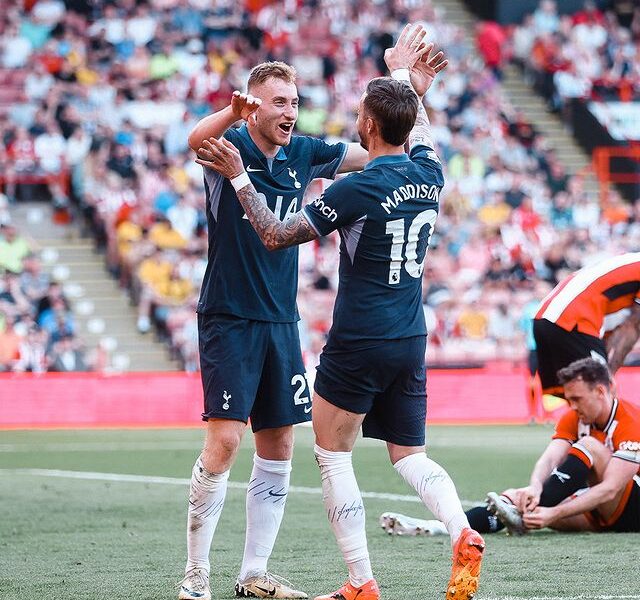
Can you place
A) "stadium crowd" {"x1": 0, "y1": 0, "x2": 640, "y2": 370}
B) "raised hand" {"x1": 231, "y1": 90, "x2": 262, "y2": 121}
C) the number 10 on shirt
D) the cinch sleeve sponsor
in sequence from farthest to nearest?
"stadium crowd" {"x1": 0, "y1": 0, "x2": 640, "y2": 370}, "raised hand" {"x1": 231, "y1": 90, "x2": 262, "y2": 121}, the number 10 on shirt, the cinch sleeve sponsor

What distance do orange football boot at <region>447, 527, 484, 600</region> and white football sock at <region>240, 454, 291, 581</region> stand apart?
1243mm

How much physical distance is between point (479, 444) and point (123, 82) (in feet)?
34.2

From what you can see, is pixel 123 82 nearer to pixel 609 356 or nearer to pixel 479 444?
pixel 479 444

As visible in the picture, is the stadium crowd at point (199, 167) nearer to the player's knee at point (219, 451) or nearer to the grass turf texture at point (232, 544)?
the grass turf texture at point (232, 544)

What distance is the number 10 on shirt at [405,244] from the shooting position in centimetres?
623

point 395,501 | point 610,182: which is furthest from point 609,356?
point 610,182

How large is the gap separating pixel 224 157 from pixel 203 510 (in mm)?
1622

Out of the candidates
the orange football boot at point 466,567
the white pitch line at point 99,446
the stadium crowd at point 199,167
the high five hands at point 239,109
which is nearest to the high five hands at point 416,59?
the high five hands at point 239,109

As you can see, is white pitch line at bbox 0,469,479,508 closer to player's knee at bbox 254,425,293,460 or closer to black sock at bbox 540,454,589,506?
black sock at bbox 540,454,589,506

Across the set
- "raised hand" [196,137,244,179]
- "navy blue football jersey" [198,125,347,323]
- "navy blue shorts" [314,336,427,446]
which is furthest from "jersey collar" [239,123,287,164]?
"navy blue shorts" [314,336,427,446]

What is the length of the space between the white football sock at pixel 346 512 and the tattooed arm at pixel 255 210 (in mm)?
932

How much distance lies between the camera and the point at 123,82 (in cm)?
2388

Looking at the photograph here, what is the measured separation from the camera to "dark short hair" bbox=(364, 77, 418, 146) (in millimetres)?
6180

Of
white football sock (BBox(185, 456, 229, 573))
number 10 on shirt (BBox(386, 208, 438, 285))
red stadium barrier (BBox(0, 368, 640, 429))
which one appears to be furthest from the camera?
red stadium barrier (BBox(0, 368, 640, 429))
